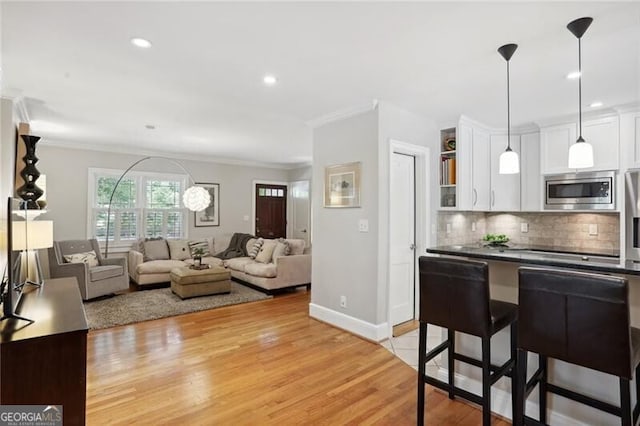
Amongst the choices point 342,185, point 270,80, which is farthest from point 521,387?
point 270,80

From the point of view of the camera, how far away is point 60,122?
4562mm

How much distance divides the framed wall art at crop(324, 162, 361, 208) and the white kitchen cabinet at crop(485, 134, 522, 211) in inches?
78.9

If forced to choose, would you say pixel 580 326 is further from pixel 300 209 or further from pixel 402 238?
pixel 300 209

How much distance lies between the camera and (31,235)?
7.49 feet

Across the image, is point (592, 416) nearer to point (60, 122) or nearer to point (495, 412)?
point (495, 412)

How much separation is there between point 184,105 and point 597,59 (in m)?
3.78

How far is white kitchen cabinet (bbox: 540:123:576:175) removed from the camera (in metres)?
4.00

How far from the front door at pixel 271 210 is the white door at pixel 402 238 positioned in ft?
16.2

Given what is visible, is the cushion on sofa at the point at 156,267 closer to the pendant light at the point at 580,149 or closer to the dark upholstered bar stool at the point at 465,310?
the dark upholstered bar stool at the point at 465,310

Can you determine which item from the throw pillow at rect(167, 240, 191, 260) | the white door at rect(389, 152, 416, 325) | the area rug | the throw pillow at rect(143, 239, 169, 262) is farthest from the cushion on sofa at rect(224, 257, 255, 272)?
the white door at rect(389, 152, 416, 325)

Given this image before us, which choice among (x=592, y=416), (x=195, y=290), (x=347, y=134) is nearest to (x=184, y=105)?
(x=347, y=134)

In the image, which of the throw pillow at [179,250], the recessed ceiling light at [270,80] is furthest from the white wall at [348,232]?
the throw pillow at [179,250]

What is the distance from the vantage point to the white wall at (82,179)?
5770 millimetres

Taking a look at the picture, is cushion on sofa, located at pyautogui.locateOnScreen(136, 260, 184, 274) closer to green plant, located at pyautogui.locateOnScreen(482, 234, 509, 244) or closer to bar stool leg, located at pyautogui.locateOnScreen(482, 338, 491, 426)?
green plant, located at pyautogui.locateOnScreen(482, 234, 509, 244)
